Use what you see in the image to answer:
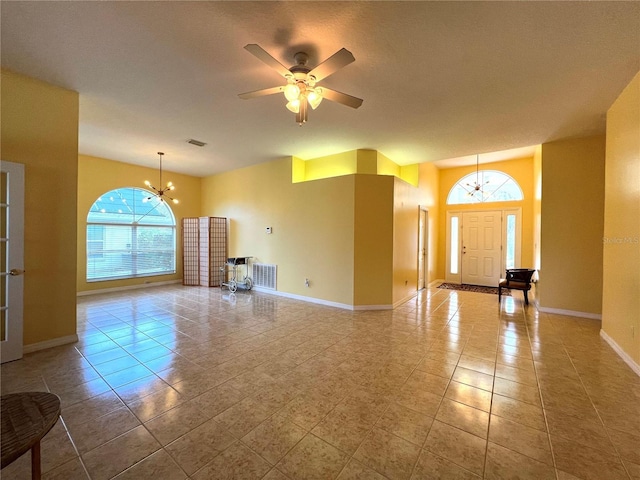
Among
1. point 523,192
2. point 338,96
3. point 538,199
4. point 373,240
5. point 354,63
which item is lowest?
point 373,240

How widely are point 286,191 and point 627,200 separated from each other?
5.14m

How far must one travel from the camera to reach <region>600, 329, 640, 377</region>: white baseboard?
8.57 feet

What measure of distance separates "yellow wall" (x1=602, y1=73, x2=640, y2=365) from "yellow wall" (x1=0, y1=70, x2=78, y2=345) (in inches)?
251

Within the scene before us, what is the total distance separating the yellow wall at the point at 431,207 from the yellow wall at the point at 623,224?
132 inches

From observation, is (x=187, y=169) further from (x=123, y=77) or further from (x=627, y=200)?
(x=627, y=200)

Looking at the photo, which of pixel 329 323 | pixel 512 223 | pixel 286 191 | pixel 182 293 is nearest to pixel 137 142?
pixel 286 191

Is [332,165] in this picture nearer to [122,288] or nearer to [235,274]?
[235,274]

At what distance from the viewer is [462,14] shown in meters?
1.95

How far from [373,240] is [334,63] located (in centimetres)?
322

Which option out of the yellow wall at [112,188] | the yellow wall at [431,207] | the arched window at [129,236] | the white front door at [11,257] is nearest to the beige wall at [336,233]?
the yellow wall at [431,207]

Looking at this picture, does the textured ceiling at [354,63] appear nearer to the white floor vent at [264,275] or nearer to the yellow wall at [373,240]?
the yellow wall at [373,240]

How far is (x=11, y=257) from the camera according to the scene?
2.75 m

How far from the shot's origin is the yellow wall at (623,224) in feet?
8.88

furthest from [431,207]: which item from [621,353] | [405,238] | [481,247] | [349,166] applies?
[621,353]
